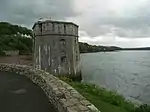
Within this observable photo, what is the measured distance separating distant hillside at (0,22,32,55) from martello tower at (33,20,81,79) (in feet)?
119

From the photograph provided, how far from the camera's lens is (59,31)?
24484 millimetres

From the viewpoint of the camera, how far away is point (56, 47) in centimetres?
2473

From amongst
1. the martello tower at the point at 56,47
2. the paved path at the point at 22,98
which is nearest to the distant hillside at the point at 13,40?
the martello tower at the point at 56,47

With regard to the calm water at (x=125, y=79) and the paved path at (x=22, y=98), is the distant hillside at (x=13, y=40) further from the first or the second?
the paved path at (x=22, y=98)

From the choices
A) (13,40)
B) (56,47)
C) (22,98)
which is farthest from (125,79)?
(13,40)

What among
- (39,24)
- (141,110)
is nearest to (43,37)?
(39,24)

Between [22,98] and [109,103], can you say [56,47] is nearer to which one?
[109,103]

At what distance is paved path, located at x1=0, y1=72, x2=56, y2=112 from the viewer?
24.2 ft

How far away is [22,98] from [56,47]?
16.2m

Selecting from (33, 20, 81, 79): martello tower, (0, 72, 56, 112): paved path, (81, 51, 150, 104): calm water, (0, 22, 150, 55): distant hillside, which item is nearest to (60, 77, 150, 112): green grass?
(0, 72, 56, 112): paved path

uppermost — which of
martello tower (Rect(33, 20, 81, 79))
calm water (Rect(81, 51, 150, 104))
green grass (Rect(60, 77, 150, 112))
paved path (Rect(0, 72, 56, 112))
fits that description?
martello tower (Rect(33, 20, 81, 79))

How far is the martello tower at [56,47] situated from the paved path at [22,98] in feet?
42.4

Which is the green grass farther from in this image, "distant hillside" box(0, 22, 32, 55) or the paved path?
"distant hillside" box(0, 22, 32, 55)

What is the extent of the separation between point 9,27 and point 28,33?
9.98 metres
